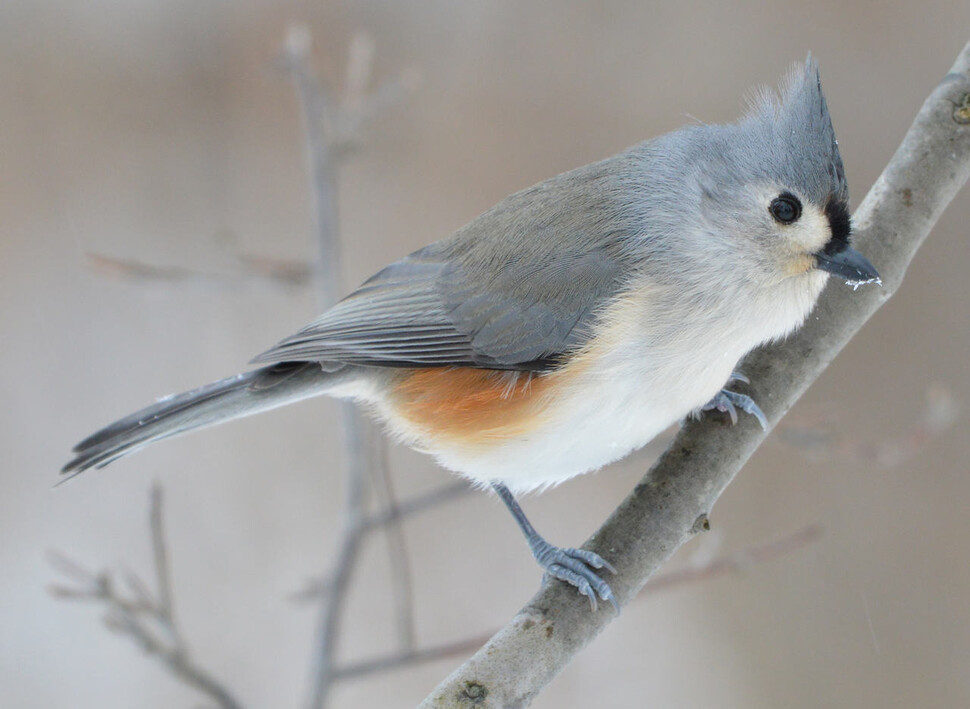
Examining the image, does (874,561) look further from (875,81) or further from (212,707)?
(212,707)

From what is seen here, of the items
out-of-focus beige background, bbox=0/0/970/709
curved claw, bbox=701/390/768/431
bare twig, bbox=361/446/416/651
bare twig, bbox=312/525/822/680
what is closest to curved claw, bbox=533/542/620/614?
bare twig, bbox=312/525/822/680

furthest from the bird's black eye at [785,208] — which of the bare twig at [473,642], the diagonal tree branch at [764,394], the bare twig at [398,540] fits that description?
the bare twig at [398,540]

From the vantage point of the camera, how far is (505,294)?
1.94 meters

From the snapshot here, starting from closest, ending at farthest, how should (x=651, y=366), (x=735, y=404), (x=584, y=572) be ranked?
(x=584, y=572)
(x=651, y=366)
(x=735, y=404)

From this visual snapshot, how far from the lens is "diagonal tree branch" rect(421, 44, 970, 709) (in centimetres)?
162

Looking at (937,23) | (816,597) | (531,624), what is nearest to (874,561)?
(816,597)

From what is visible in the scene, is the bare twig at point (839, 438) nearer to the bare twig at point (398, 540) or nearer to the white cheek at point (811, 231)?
the white cheek at point (811, 231)

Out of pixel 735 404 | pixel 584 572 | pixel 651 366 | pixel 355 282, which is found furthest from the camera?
pixel 355 282

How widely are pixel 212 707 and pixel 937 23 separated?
3406 mm

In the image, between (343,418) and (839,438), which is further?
(839,438)

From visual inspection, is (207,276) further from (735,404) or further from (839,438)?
(839,438)

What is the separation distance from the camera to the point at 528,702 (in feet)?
4.75

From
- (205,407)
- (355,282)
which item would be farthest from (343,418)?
(355,282)

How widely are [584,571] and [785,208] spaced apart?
30.2 inches
